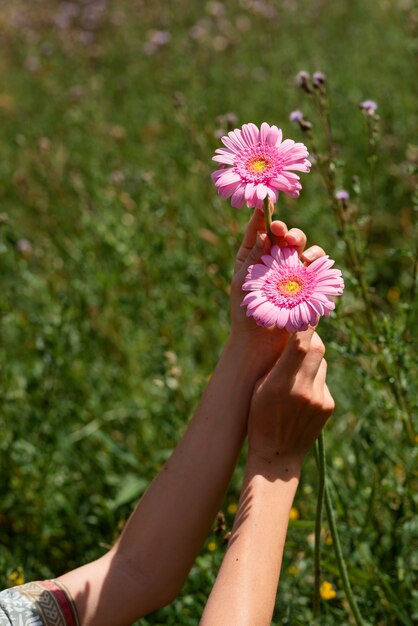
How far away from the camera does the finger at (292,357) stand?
4.27 feet

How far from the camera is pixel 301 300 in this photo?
117cm

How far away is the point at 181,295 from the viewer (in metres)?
2.88

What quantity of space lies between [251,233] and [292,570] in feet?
3.17

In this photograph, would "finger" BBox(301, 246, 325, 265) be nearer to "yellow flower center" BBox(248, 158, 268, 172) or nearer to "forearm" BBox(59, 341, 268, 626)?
"yellow flower center" BBox(248, 158, 268, 172)

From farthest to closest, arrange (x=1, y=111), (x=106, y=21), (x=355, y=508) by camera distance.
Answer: (x=106, y=21) < (x=1, y=111) < (x=355, y=508)

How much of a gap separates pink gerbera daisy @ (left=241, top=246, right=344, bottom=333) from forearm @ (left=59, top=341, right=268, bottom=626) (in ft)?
1.00

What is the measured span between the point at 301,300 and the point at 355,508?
1.03m

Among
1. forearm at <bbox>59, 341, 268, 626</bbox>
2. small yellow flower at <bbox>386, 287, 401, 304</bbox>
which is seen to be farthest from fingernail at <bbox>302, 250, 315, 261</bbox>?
small yellow flower at <bbox>386, 287, 401, 304</bbox>

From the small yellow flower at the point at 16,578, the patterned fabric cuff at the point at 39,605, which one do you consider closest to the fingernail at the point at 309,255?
the patterned fabric cuff at the point at 39,605

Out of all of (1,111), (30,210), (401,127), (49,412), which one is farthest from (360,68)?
(49,412)

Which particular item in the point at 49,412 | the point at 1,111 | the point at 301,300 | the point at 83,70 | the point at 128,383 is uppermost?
the point at 83,70

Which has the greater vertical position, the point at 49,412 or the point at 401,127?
the point at 401,127

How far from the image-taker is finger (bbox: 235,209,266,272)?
1.44 metres

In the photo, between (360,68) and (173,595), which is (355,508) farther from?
(360,68)
